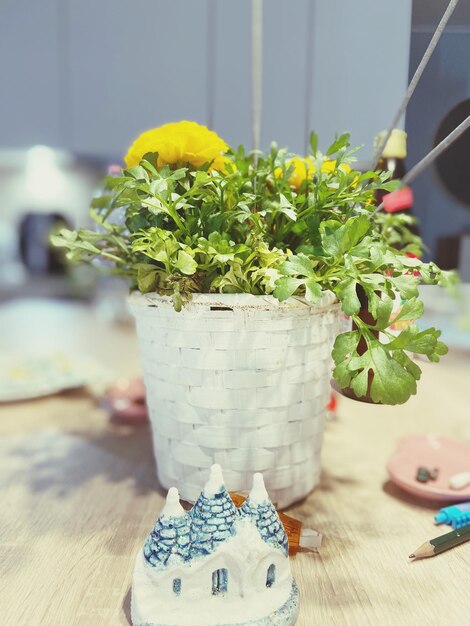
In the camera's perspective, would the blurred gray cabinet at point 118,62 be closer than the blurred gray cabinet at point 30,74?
Yes

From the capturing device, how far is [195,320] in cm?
52

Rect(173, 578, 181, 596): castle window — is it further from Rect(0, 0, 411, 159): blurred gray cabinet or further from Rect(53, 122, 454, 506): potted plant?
Rect(0, 0, 411, 159): blurred gray cabinet

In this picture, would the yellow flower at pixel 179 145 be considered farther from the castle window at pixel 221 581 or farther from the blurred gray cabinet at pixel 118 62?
the blurred gray cabinet at pixel 118 62

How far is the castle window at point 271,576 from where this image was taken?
1.40 ft

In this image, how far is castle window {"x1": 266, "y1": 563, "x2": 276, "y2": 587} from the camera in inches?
16.8

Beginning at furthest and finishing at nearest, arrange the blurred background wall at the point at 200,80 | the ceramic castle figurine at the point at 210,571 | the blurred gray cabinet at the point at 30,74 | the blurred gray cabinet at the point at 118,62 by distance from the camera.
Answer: the blurred gray cabinet at the point at 30,74 < the blurred gray cabinet at the point at 118,62 < the blurred background wall at the point at 200,80 < the ceramic castle figurine at the point at 210,571

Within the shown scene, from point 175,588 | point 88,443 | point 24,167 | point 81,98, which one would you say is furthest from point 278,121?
point 24,167

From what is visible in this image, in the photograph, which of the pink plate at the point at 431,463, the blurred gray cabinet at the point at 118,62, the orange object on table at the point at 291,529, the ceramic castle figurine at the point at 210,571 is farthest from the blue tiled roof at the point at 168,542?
the blurred gray cabinet at the point at 118,62

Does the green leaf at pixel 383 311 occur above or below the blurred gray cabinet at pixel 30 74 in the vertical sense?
below

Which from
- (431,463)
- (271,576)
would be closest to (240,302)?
(271,576)

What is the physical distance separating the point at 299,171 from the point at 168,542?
0.40 meters

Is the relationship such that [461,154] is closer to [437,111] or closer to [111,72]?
[437,111]

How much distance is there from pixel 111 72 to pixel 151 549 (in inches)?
114

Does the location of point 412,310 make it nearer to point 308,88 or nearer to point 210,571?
point 210,571
